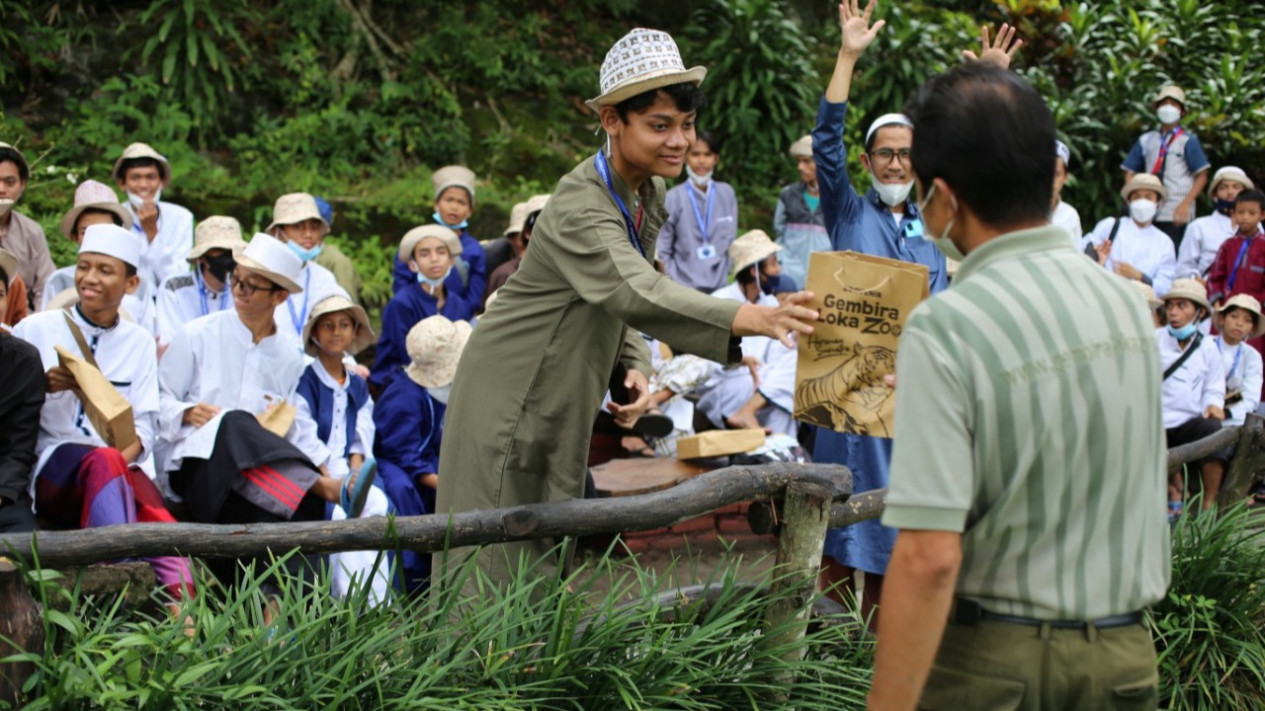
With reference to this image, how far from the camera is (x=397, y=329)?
7418 mm

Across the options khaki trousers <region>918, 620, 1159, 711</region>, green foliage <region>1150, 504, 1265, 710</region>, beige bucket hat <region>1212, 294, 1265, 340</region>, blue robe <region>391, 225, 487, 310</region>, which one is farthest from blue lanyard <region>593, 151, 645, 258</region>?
beige bucket hat <region>1212, 294, 1265, 340</region>

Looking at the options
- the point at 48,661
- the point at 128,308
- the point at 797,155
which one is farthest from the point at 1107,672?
the point at 797,155

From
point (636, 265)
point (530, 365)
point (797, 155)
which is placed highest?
point (797, 155)

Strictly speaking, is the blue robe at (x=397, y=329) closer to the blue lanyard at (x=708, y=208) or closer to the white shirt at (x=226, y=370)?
the white shirt at (x=226, y=370)

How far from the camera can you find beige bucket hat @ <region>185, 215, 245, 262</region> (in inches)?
281

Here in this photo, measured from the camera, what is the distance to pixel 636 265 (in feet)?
11.0

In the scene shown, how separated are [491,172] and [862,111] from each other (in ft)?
13.1

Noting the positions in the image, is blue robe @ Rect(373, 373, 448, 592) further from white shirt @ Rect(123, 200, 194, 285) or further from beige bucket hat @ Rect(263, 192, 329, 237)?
white shirt @ Rect(123, 200, 194, 285)

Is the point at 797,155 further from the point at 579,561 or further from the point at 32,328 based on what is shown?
the point at 32,328

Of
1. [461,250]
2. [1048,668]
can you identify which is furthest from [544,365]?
[461,250]

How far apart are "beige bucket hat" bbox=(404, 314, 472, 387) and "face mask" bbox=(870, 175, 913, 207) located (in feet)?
7.86

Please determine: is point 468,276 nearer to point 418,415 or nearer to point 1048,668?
point 418,415

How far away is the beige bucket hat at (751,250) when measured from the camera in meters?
8.52

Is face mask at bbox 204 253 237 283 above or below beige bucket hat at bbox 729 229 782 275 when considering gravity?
below
